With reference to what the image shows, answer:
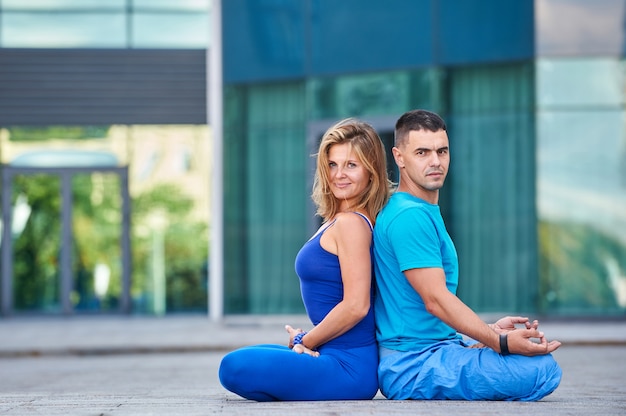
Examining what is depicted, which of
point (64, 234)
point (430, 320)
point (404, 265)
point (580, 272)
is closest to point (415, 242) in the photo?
point (404, 265)

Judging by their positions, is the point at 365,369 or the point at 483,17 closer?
the point at 365,369

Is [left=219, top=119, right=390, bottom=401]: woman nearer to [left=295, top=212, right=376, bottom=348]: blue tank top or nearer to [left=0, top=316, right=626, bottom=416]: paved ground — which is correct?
→ [left=295, top=212, right=376, bottom=348]: blue tank top

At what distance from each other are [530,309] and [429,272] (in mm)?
12833

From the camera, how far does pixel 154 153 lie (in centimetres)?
2139

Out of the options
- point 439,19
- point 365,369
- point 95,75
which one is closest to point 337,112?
point 439,19

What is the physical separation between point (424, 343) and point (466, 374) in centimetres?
26

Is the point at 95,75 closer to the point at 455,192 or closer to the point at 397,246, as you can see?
the point at 455,192

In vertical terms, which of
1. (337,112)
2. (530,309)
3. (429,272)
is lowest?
(530,309)

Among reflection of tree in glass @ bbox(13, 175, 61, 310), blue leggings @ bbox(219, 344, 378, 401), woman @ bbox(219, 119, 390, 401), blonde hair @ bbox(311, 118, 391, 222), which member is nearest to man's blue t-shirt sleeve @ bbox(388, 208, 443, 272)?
woman @ bbox(219, 119, 390, 401)

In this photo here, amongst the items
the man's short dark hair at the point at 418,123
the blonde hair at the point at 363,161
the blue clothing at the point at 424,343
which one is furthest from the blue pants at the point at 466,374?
the man's short dark hair at the point at 418,123

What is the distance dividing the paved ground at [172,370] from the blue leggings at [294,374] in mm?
125

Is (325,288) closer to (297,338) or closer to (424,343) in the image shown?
(297,338)

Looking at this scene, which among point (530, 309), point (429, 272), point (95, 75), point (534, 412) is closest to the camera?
point (534, 412)

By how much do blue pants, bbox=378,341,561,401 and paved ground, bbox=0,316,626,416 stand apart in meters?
0.11
